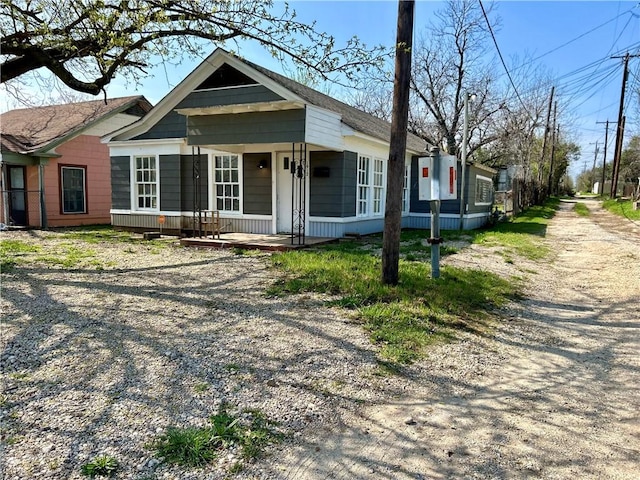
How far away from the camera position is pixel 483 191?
17.8 metres

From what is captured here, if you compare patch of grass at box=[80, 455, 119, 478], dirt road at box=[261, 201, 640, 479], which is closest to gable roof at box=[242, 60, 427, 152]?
dirt road at box=[261, 201, 640, 479]

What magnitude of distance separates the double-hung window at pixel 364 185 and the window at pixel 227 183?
3.28m

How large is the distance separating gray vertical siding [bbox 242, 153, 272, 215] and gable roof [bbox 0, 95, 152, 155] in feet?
18.1

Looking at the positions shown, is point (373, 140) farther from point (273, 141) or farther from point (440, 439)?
point (440, 439)

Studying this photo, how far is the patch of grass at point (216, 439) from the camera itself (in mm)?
2465

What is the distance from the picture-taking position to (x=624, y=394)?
134 inches

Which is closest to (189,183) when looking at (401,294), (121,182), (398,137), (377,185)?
(121,182)

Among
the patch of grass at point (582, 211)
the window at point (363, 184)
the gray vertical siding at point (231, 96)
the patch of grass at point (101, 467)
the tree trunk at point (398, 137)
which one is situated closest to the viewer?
the patch of grass at point (101, 467)

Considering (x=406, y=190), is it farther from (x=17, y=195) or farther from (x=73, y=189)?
(x=17, y=195)

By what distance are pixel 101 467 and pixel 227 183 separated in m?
10.4

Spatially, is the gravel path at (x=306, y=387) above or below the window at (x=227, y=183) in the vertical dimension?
below

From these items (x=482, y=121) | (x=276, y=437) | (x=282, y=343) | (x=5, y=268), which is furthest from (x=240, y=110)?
(x=482, y=121)

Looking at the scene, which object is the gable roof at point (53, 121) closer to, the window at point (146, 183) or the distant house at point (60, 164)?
the distant house at point (60, 164)

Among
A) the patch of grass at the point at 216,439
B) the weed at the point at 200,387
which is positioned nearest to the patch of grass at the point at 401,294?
the patch of grass at the point at 216,439
